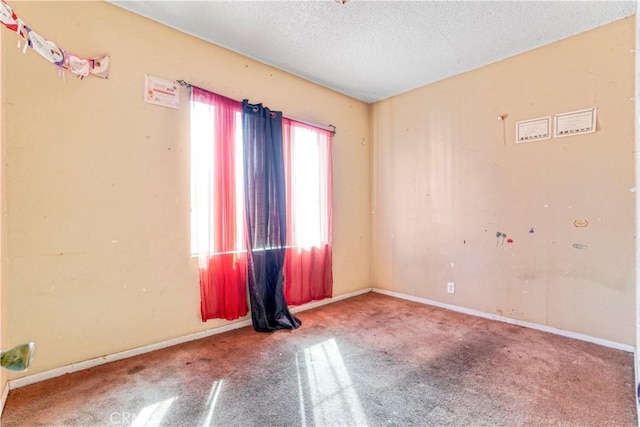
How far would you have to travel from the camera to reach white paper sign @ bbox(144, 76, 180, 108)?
2312 mm

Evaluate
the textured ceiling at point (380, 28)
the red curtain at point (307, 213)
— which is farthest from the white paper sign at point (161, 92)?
the red curtain at point (307, 213)

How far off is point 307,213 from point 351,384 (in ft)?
5.91

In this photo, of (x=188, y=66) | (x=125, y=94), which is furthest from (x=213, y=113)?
(x=125, y=94)

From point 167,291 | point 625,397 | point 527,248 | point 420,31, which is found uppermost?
point 420,31

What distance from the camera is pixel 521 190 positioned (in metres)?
2.84

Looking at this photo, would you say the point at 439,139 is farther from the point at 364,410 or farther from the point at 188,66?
the point at 364,410

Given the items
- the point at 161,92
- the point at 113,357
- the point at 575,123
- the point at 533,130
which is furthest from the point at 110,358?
the point at 575,123

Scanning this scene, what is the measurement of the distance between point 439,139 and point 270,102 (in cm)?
187

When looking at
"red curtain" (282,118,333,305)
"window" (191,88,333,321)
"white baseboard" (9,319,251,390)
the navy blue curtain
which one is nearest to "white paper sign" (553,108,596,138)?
"red curtain" (282,118,333,305)

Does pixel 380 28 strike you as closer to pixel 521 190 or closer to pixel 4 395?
pixel 521 190

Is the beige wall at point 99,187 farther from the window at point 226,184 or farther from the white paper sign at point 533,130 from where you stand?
the white paper sign at point 533,130

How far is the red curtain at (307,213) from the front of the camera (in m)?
3.15

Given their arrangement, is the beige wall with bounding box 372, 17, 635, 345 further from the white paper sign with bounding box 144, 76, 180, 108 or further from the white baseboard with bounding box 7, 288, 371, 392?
the white paper sign with bounding box 144, 76, 180, 108

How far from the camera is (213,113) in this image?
260 cm
